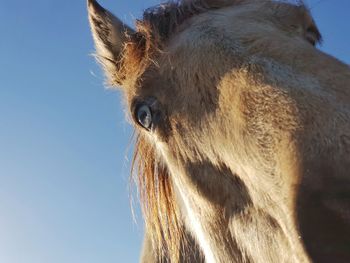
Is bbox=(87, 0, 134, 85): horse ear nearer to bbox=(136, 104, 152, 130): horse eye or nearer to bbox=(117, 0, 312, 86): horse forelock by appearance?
bbox=(117, 0, 312, 86): horse forelock

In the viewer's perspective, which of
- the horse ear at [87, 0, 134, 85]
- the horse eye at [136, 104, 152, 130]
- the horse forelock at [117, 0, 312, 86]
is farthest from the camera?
the horse ear at [87, 0, 134, 85]

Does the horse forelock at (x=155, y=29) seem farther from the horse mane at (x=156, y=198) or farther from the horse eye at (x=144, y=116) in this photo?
the horse mane at (x=156, y=198)

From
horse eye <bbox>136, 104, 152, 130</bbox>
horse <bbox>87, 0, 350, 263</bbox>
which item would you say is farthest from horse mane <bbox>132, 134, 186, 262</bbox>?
horse eye <bbox>136, 104, 152, 130</bbox>

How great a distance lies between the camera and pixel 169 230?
387 cm

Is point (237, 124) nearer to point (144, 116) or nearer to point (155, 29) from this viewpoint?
point (144, 116)

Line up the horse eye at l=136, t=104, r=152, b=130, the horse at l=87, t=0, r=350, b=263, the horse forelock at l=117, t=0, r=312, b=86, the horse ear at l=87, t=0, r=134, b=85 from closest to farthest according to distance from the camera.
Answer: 1. the horse at l=87, t=0, r=350, b=263
2. the horse eye at l=136, t=104, r=152, b=130
3. the horse forelock at l=117, t=0, r=312, b=86
4. the horse ear at l=87, t=0, r=134, b=85

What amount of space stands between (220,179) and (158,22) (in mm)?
1289

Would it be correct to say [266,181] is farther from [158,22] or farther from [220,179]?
[158,22]

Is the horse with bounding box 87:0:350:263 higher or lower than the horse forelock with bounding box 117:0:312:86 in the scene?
lower

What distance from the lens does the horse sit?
191 centimetres

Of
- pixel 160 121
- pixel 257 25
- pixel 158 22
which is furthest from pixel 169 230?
pixel 257 25

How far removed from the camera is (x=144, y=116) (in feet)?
10.1

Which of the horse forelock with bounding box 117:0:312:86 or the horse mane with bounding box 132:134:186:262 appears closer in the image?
the horse forelock with bounding box 117:0:312:86

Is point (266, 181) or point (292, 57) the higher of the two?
point (292, 57)
